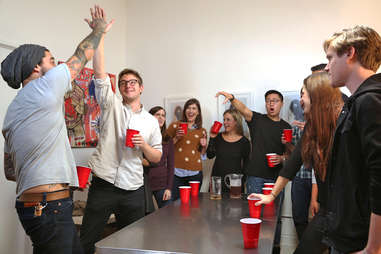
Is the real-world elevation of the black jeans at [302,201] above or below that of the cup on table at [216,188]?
Answer: below

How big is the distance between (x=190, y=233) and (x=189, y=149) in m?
2.13

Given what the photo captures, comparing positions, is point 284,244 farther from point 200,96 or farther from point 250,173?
point 200,96

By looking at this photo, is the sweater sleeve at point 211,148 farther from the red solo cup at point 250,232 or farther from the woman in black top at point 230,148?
the red solo cup at point 250,232

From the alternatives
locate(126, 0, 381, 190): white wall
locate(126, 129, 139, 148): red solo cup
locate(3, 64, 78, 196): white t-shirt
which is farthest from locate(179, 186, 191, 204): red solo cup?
locate(126, 0, 381, 190): white wall

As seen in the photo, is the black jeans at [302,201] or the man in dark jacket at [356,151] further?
the black jeans at [302,201]

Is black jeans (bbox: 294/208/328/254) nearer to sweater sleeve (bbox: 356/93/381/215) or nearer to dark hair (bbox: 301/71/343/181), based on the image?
dark hair (bbox: 301/71/343/181)

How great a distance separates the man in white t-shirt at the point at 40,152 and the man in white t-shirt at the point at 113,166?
54cm

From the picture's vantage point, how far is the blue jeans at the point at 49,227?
4.20ft

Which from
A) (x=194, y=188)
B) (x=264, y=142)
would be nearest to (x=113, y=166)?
(x=194, y=188)

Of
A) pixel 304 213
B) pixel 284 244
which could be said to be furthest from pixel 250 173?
pixel 284 244

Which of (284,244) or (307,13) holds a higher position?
(307,13)

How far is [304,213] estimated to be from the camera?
9.47ft

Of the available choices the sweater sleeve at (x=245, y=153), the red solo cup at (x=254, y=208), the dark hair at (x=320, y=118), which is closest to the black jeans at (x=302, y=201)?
the sweater sleeve at (x=245, y=153)

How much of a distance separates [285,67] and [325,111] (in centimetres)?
216
